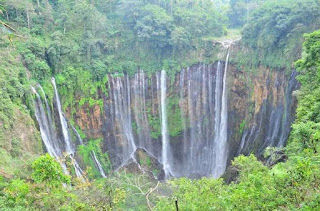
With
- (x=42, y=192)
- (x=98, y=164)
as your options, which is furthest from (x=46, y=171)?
(x=98, y=164)

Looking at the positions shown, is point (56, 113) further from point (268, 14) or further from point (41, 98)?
point (268, 14)

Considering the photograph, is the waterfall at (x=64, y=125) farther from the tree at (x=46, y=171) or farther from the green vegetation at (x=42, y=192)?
the tree at (x=46, y=171)

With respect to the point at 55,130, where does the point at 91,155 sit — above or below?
below

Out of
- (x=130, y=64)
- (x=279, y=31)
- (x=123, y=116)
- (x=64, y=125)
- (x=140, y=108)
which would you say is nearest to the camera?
(x=64, y=125)

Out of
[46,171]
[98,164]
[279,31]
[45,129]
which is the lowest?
[98,164]

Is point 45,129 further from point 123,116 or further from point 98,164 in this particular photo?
point 123,116

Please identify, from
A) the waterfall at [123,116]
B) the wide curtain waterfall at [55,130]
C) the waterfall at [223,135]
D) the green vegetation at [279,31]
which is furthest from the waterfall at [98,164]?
the green vegetation at [279,31]
